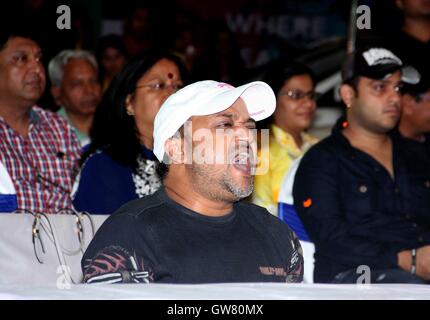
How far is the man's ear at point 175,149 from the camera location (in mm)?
3137

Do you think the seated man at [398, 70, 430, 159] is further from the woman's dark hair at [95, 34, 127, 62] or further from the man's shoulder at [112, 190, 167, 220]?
the woman's dark hair at [95, 34, 127, 62]

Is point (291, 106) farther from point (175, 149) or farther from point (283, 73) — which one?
point (175, 149)

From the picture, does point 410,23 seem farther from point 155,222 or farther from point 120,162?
point 155,222

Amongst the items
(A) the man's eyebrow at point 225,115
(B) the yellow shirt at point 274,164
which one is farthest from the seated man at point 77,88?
(A) the man's eyebrow at point 225,115

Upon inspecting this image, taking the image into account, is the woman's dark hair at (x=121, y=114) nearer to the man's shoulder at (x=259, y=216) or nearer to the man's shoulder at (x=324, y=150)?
the man's shoulder at (x=324, y=150)

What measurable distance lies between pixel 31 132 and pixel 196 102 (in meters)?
1.85

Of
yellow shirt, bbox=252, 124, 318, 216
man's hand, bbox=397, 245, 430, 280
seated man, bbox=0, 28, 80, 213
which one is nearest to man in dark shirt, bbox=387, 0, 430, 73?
yellow shirt, bbox=252, 124, 318, 216

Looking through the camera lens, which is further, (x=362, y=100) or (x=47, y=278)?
(x=362, y=100)

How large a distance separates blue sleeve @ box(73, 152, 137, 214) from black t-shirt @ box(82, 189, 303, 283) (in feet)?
3.85

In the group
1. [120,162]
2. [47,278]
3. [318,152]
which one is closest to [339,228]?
[318,152]

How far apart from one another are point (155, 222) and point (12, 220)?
0.87 meters

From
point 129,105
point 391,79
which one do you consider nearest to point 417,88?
point 391,79
